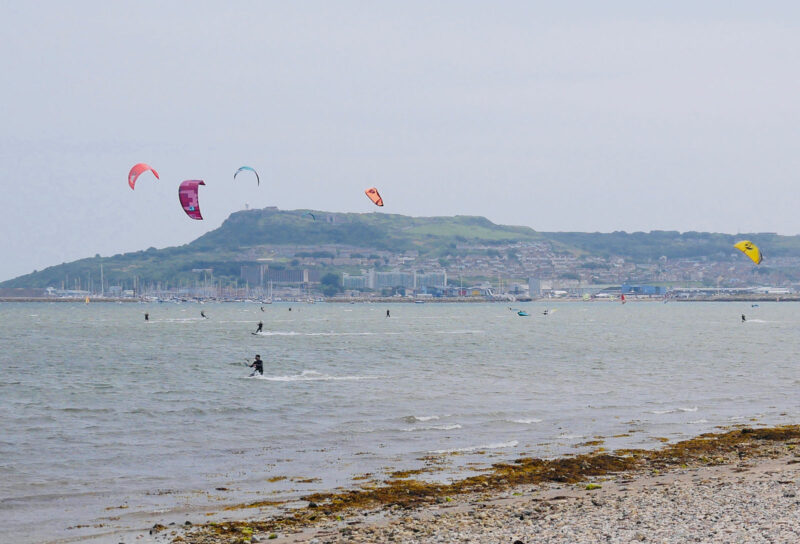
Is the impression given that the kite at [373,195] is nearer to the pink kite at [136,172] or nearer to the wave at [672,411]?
the pink kite at [136,172]

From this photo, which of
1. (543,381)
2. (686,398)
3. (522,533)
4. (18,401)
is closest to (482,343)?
(543,381)

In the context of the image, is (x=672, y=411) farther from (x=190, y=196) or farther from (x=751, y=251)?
(x=751, y=251)

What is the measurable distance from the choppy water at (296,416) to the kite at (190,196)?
706 centimetres

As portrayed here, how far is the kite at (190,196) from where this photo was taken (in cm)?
3797

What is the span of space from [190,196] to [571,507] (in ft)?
92.3

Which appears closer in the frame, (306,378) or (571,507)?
(571,507)

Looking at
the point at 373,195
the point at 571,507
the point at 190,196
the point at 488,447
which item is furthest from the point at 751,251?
the point at 571,507

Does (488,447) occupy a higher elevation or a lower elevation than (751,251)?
lower

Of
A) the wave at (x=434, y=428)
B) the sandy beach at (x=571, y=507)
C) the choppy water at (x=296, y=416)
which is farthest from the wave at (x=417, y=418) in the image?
the sandy beach at (x=571, y=507)

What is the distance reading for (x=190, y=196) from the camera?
126 ft

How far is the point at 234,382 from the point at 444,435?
1617 cm

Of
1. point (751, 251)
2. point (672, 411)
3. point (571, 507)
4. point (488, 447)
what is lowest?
point (672, 411)

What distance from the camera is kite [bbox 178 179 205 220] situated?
3797cm

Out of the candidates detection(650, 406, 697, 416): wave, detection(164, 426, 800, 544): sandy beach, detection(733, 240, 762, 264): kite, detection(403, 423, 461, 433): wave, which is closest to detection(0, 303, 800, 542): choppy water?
detection(403, 423, 461, 433): wave
